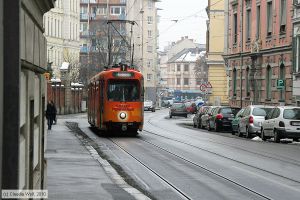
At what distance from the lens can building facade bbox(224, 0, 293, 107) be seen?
4291 centimetres

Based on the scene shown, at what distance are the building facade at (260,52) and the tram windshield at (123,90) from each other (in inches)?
474

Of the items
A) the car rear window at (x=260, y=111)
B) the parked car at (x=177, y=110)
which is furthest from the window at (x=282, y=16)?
the parked car at (x=177, y=110)

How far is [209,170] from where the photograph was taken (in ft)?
55.4

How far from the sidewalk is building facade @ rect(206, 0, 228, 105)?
5059cm

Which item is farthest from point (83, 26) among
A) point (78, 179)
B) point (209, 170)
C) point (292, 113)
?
point (78, 179)

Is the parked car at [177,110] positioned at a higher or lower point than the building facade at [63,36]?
lower

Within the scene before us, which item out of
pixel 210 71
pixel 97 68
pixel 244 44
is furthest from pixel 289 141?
pixel 97 68

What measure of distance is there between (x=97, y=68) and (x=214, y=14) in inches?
1013

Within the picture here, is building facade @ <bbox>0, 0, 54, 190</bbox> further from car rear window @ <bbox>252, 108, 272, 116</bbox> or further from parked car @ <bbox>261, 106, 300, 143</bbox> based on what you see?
car rear window @ <bbox>252, 108, 272, 116</bbox>

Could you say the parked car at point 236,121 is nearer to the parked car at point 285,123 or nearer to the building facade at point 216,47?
the parked car at point 285,123

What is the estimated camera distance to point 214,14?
76312mm

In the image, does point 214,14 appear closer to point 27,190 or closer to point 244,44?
point 244,44

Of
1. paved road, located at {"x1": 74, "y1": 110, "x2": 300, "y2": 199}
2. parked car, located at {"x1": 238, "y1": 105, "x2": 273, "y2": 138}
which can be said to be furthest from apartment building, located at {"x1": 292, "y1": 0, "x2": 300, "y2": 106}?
paved road, located at {"x1": 74, "y1": 110, "x2": 300, "y2": 199}

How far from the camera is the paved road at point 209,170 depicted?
1267cm
